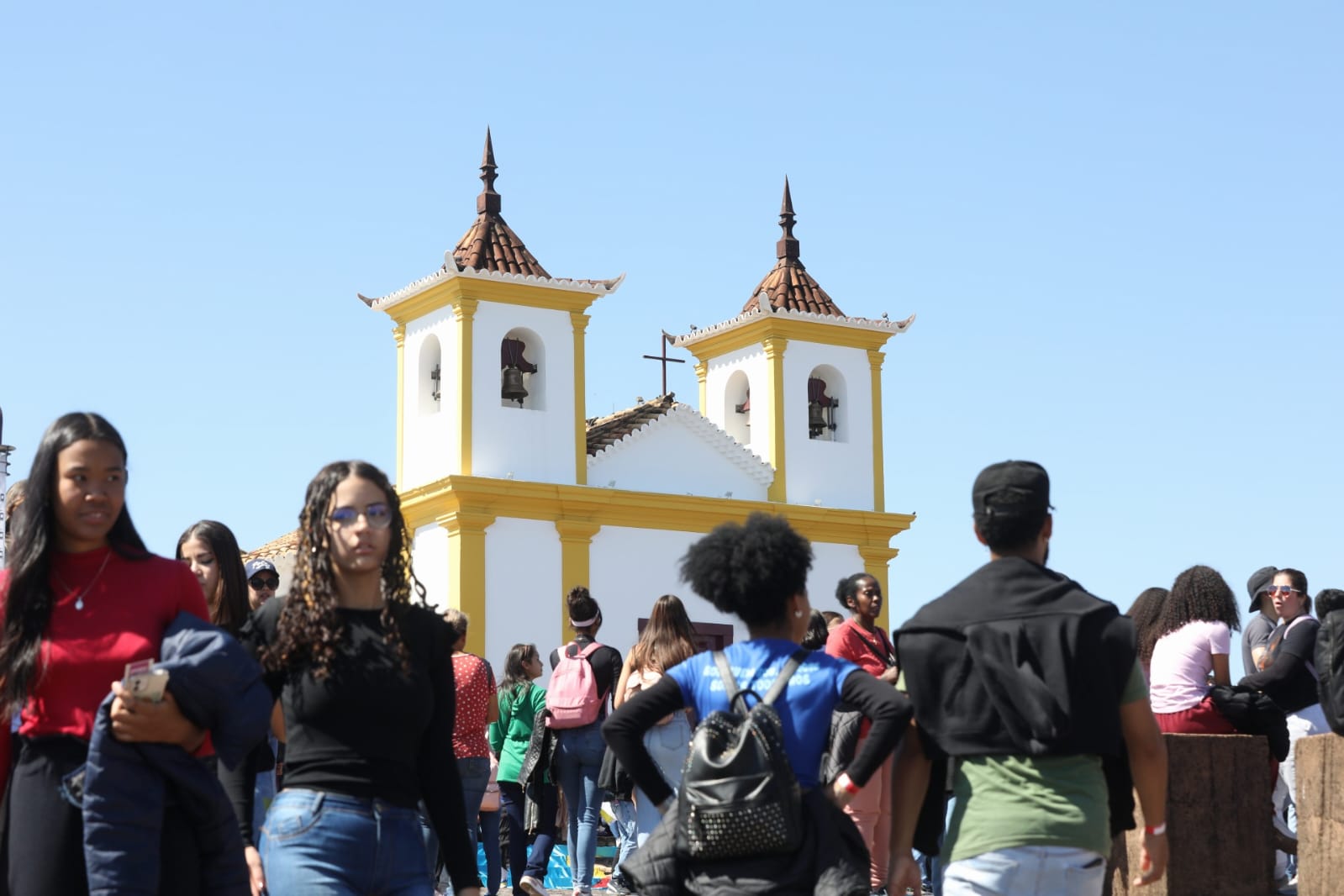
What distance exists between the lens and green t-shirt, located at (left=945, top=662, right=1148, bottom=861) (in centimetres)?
478

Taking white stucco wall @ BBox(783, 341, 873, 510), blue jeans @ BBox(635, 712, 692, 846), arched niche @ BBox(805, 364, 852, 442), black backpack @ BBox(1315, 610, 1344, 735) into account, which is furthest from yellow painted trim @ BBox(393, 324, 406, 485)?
black backpack @ BBox(1315, 610, 1344, 735)

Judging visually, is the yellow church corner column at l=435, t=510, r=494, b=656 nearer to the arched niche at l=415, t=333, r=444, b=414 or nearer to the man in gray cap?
the arched niche at l=415, t=333, r=444, b=414

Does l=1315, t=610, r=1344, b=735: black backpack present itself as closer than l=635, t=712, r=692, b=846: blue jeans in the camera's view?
Yes

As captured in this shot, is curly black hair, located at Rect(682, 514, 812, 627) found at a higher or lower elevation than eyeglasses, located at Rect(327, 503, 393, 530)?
lower

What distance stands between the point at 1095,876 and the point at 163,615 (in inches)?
86.7

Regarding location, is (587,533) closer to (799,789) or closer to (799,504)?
(799,504)

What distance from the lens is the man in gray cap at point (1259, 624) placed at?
10961 mm

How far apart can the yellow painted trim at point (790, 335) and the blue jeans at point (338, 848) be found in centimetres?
3032

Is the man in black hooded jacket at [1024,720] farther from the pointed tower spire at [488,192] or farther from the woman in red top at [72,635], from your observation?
the pointed tower spire at [488,192]

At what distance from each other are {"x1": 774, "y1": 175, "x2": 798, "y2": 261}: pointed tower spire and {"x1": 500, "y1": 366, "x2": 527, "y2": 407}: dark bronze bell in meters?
6.16

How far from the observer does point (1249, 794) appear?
7863 mm

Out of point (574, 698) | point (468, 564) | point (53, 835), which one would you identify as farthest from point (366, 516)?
point (468, 564)

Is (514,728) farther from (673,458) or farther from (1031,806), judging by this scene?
(673,458)

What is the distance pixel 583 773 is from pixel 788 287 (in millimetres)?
25098
